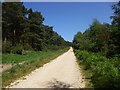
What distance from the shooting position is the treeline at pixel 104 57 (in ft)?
33.8

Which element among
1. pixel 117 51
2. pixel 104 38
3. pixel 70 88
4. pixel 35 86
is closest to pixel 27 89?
pixel 35 86

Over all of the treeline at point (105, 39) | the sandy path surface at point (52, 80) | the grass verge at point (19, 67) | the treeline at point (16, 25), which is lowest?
the sandy path surface at point (52, 80)

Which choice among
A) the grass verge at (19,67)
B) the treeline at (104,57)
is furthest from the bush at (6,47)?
the treeline at (104,57)

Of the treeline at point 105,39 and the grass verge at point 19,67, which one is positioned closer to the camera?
the grass verge at point 19,67

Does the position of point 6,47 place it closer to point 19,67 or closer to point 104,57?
point 104,57

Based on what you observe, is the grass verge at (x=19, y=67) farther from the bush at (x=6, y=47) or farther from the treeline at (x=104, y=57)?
the bush at (x=6, y=47)

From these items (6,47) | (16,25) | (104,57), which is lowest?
(104,57)

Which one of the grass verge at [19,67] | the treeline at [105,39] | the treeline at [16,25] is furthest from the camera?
the treeline at [16,25]

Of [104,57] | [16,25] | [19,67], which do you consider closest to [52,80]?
[19,67]

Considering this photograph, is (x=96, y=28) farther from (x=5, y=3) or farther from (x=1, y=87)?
(x=1, y=87)

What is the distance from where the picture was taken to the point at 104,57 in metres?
24.4

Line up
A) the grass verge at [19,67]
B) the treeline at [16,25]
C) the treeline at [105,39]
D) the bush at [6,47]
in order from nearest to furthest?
the grass verge at [19,67]
the treeline at [105,39]
the bush at [6,47]
the treeline at [16,25]

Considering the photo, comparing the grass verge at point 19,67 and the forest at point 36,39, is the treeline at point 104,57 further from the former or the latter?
the grass verge at point 19,67

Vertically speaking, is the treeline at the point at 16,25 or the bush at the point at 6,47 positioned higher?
the treeline at the point at 16,25
